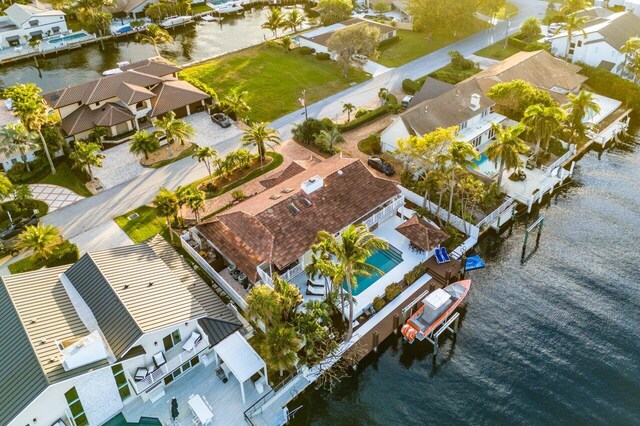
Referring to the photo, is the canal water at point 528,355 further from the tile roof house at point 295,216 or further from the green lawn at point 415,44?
the green lawn at point 415,44

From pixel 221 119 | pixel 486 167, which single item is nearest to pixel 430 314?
pixel 486 167

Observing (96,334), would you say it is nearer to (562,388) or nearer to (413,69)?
(562,388)

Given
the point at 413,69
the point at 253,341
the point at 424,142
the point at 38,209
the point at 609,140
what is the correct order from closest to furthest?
the point at 253,341 < the point at 424,142 < the point at 38,209 < the point at 609,140 < the point at 413,69

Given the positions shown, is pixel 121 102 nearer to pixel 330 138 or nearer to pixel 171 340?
pixel 330 138

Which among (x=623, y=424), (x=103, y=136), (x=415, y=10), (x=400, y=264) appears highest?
(x=415, y=10)

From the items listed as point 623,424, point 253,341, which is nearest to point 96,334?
point 253,341

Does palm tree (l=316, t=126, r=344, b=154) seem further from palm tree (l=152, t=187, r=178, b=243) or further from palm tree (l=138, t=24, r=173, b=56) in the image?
palm tree (l=138, t=24, r=173, b=56)
